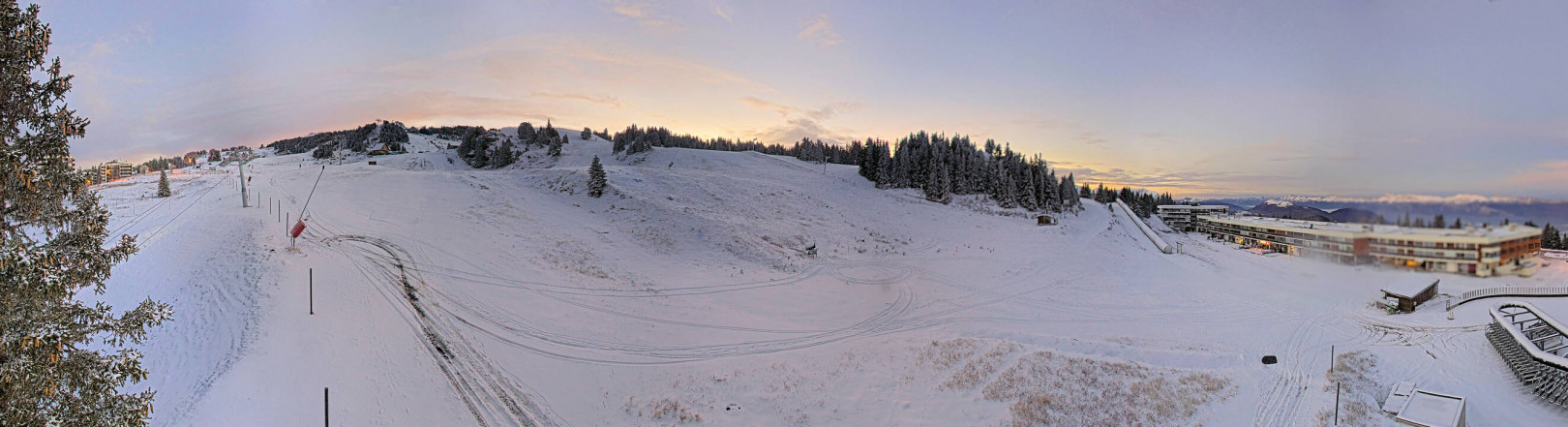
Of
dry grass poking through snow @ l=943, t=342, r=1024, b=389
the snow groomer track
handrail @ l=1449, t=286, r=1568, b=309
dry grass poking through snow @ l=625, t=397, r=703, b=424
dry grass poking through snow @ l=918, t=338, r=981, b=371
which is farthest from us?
dry grass poking through snow @ l=918, t=338, r=981, b=371

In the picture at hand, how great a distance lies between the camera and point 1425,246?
4.27m

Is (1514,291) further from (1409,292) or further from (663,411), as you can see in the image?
(663,411)

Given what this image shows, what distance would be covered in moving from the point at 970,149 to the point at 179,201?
5472 centimetres

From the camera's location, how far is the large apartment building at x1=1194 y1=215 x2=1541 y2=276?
13.2 feet

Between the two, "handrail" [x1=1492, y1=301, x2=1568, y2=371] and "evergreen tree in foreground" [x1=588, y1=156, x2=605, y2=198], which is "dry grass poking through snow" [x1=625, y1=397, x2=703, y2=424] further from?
"evergreen tree in foreground" [x1=588, y1=156, x2=605, y2=198]

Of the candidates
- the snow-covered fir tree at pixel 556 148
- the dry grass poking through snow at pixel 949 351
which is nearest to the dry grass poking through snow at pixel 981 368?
the dry grass poking through snow at pixel 949 351

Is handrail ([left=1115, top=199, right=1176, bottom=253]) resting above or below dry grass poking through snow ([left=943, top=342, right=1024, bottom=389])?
above

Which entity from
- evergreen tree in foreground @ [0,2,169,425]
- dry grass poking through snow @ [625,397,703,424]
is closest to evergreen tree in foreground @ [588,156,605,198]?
dry grass poking through snow @ [625,397,703,424]

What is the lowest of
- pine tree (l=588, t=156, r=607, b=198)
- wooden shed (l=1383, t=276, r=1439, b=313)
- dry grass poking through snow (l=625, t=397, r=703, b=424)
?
dry grass poking through snow (l=625, t=397, r=703, b=424)

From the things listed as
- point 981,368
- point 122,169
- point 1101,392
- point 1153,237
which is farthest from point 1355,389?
point 122,169

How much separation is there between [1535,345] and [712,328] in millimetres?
12941

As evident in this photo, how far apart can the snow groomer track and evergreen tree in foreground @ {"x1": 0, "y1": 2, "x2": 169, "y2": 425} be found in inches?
525

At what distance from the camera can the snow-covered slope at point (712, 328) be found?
306 inches

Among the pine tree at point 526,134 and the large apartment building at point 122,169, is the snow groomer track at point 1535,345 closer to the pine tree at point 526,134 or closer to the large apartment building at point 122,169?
the large apartment building at point 122,169
